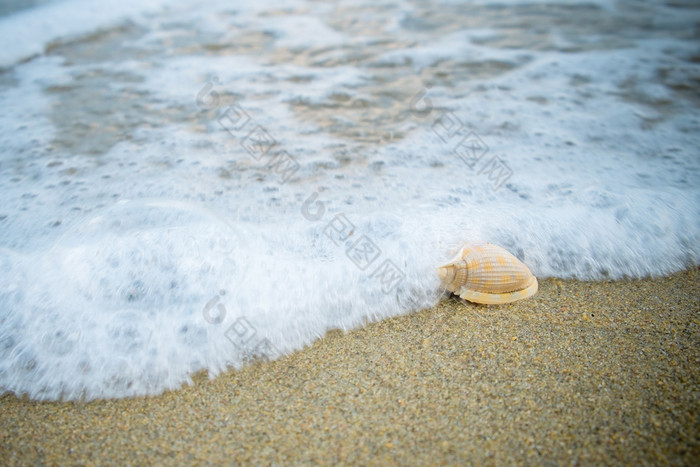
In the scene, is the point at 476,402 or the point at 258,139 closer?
the point at 476,402

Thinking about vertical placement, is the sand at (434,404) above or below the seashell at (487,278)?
below

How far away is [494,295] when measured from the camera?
5.51 feet

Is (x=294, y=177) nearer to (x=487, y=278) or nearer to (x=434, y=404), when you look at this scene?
(x=487, y=278)

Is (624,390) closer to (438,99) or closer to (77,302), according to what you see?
(77,302)

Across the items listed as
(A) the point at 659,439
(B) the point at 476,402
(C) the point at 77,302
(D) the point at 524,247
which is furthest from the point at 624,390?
(C) the point at 77,302

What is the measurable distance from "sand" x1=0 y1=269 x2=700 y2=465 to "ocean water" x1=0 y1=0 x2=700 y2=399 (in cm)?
10

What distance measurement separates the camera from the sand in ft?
4.06

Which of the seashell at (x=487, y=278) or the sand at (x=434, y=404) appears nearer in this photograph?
the sand at (x=434, y=404)

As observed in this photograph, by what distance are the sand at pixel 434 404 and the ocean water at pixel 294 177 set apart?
0.10 m

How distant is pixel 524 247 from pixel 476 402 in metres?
0.80

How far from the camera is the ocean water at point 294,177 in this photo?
64.2 inches

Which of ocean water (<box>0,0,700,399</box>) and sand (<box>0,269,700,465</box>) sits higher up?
ocean water (<box>0,0,700,399</box>)

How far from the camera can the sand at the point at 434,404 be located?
4.06ft

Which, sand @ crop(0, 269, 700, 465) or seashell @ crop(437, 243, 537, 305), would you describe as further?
seashell @ crop(437, 243, 537, 305)
